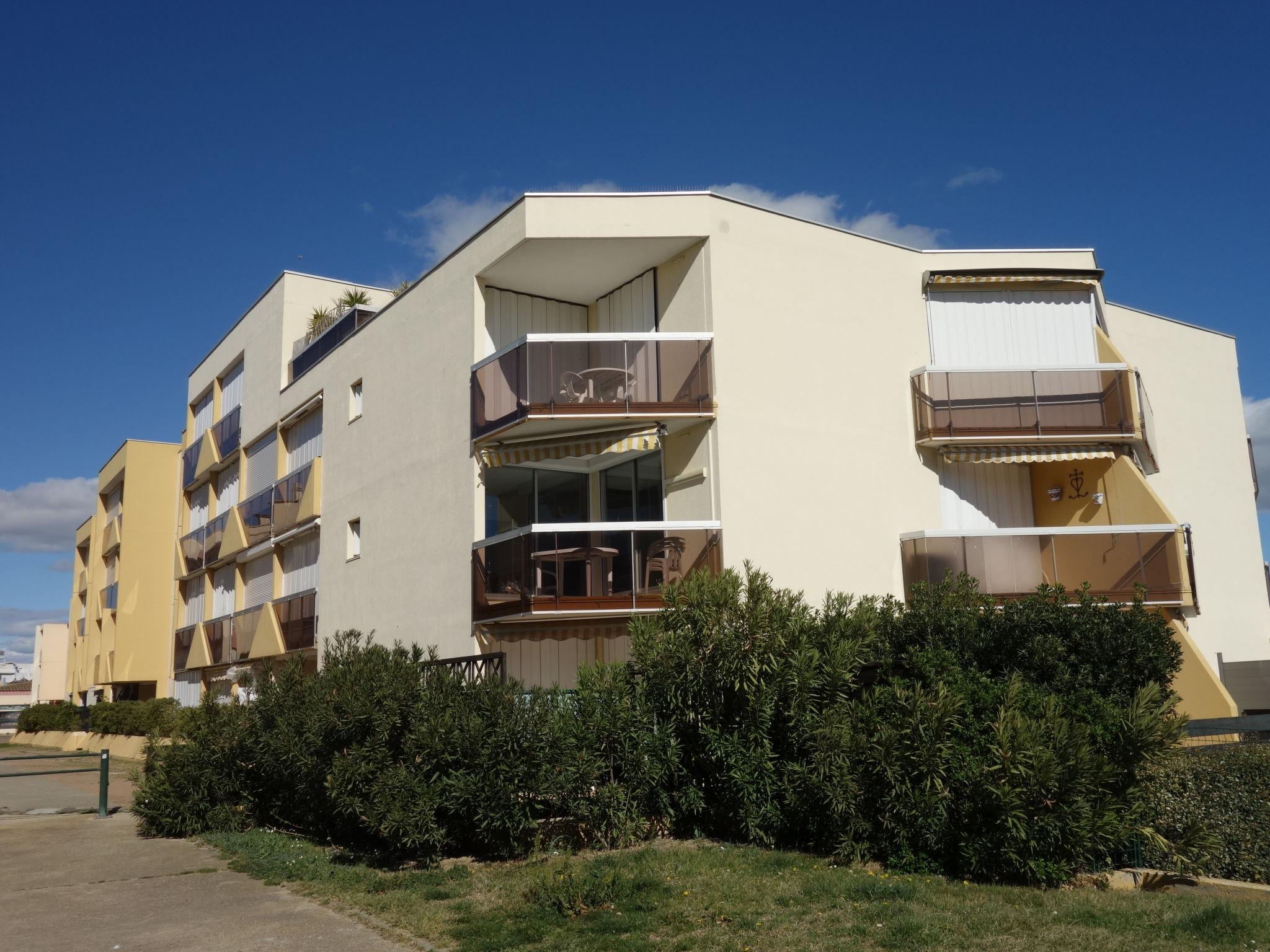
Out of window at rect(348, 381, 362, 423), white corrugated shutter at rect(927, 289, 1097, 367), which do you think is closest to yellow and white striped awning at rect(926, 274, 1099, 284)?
white corrugated shutter at rect(927, 289, 1097, 367)

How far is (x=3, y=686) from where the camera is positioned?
414 ft

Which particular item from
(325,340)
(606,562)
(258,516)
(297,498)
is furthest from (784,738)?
(258,516)

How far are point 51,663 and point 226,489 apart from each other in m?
57.9

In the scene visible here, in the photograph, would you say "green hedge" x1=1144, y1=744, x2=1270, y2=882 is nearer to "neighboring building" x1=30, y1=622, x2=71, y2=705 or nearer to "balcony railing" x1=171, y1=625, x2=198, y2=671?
"balcony railing" x1=171, y1=625, x2=198, y2=671

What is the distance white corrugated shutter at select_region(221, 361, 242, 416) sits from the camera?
34.8 m

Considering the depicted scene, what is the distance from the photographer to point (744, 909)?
9.16m

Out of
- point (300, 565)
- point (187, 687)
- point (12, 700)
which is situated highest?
point (300, 565)

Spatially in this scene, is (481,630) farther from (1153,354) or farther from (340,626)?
(1153,354)

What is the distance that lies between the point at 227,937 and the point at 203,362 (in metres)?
32.2

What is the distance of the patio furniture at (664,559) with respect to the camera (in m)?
17.2

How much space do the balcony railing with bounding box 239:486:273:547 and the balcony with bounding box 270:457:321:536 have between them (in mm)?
437

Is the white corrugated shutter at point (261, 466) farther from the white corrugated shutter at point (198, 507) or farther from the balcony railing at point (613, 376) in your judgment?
the balcony railing at point (613, 376)

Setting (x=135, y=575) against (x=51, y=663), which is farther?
(x=51, y=663)

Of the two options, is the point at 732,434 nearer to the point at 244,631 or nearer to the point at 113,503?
the point at 244,631
